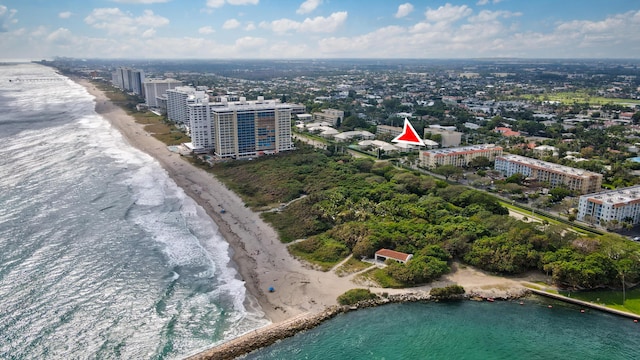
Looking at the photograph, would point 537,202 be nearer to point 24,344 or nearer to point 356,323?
point 356,323

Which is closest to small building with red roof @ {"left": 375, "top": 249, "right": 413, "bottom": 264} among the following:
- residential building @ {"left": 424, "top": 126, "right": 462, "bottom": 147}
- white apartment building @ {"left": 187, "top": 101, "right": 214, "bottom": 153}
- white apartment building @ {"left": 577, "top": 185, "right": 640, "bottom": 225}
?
white apartment building @ {"left": 577, "top": 185, "right": 640, "bottom": 225}

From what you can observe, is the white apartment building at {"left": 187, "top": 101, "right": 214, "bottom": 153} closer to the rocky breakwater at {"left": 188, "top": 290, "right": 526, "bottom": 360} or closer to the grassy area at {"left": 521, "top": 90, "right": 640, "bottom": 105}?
the rocky breakwater at {"left": 188, "top": 290, "right": 526, "bottom": 360}

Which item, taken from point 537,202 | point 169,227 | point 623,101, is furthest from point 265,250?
point 623,101

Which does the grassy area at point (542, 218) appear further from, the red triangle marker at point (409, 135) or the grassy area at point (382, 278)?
the grassy area at point (382, 278)

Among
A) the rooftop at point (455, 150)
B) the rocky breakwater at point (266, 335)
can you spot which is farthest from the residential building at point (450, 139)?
the rocky breakwater at point (266, 335)

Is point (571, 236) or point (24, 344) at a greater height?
point (571, 236)
